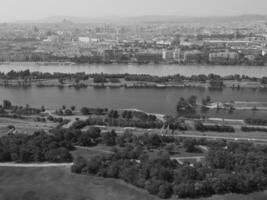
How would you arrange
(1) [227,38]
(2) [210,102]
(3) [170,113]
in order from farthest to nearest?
(1) [227,38] < (2) [210,102] < (3) [170,113]

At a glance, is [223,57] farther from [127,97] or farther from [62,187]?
[62,187]

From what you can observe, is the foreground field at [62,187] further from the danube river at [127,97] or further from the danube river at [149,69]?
the danube river at [149,69]

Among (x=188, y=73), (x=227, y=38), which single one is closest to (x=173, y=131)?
(x=188, y=73)

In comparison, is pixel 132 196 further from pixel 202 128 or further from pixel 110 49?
pixel 110 49

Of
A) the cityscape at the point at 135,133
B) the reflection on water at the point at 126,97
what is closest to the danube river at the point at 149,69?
the cityscape at the point at 135,133

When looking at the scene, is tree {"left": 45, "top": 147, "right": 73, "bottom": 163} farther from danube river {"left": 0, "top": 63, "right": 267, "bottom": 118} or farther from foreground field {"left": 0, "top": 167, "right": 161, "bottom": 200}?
danube river {"left": 0, "top": 63, "right": 267, "bottom": 118}
